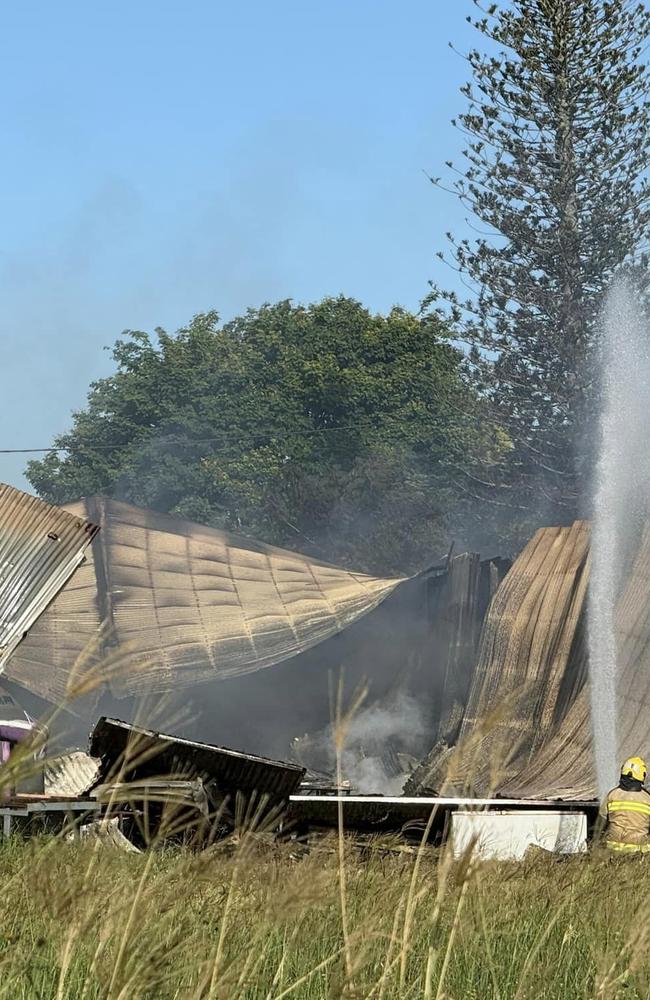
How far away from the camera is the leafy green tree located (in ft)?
146

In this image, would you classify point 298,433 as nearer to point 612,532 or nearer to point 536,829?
point 612,532

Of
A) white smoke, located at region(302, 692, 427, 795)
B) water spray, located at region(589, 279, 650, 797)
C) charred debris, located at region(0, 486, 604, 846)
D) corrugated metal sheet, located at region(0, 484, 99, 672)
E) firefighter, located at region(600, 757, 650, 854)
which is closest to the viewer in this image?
firefighter, located at region(600, 757, 650, 854)

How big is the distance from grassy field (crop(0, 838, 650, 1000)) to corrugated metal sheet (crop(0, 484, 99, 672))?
9.21 meters

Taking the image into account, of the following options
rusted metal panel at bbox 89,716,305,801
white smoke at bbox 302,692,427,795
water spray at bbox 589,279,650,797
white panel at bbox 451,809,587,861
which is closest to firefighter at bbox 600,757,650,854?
white panel at bbox 451,809,587,861

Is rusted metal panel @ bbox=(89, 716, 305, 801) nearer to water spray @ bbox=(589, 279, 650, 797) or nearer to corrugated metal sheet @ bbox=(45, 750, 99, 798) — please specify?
corrugated metal sheet @ bbox=(45, 750, 99, 798)

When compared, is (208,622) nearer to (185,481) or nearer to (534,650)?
(534,650)

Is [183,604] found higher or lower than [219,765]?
higher

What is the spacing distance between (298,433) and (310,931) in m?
45.2

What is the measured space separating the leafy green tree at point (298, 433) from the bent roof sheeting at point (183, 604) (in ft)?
49.8

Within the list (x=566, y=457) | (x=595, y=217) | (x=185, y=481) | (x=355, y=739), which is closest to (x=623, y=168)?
(x=595, y=217)

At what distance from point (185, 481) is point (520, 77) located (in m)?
17.7

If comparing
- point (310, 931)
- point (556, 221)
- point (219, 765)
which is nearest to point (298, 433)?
point (556, 221)

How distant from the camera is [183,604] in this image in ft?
82.9

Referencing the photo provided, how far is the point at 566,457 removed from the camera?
3878 cm
